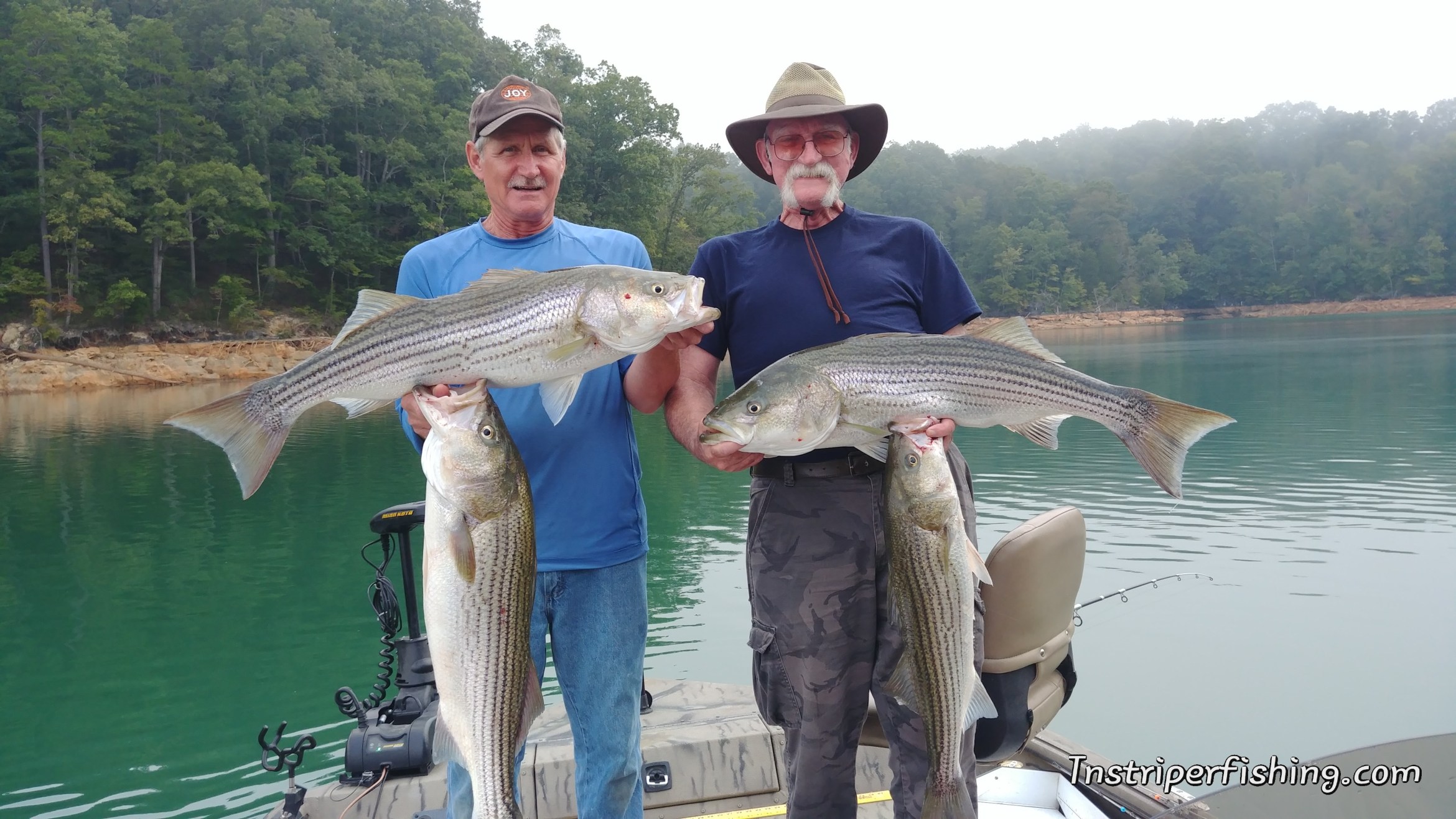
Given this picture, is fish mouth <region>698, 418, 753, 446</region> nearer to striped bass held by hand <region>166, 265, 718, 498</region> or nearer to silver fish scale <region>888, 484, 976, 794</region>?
striped bass held by hand <region>166, 265, 718, 498</region>

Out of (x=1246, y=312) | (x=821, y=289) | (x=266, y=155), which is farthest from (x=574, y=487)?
(x=1246, y=312)

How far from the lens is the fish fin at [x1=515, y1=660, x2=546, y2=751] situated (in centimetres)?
305

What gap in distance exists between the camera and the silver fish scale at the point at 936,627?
3.22 m

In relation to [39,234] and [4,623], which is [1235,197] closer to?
[39,234]

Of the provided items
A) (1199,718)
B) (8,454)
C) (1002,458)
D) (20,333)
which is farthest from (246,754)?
(20,333)

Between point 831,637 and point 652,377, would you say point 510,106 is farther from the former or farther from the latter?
point 831,637

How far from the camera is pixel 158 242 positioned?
4653cm

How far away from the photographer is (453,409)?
2.94 meters

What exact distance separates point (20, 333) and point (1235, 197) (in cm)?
12644

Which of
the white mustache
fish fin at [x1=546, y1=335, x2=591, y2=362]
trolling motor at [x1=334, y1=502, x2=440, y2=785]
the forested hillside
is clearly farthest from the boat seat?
the forested hillside

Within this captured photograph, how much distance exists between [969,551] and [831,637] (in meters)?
0.64

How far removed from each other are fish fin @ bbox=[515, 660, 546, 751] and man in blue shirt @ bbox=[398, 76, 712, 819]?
53cm

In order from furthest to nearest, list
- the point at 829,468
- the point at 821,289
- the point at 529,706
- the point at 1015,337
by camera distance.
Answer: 1. the point at 821,289
2. the point at 829,468
3. the point at 1015,337
4. the point at 529,706

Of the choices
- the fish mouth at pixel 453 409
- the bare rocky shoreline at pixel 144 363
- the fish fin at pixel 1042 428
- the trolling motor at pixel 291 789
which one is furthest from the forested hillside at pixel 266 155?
the fish fin at pixel 1042 428
